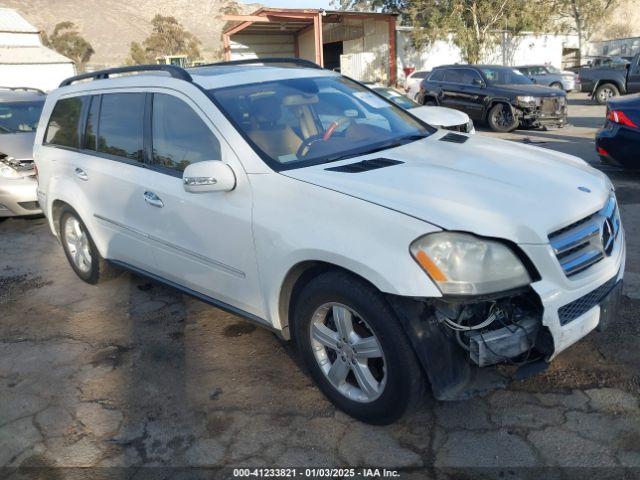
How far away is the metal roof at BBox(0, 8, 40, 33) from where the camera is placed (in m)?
37.8

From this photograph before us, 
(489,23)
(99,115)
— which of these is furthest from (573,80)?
(99,115)

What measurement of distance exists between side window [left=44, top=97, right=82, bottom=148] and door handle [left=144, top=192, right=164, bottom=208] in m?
1.38

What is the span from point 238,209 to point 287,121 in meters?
0.72

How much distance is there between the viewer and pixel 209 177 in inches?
117

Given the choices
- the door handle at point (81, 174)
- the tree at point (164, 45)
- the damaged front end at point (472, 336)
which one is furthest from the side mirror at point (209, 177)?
the tree at point (164, 45)

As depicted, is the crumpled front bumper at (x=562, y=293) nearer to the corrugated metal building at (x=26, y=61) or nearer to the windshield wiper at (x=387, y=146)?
the windshield wiper at (x=387, y=146)

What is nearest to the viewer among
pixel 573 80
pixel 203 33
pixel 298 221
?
pixel 298 221

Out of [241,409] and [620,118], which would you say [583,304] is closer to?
[241,409]

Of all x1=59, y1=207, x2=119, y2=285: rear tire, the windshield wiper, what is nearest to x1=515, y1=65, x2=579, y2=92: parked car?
the windshield wiper

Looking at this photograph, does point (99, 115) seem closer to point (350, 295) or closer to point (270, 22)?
point (350, 295)

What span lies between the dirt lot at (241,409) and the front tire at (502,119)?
937cm

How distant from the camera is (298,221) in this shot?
9.08 feet

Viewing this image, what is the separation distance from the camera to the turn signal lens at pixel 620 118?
6.95 metres

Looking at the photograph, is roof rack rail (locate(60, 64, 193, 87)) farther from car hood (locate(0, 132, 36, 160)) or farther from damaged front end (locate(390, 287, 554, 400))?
car hood (locate(0, 132, 36, 160))
